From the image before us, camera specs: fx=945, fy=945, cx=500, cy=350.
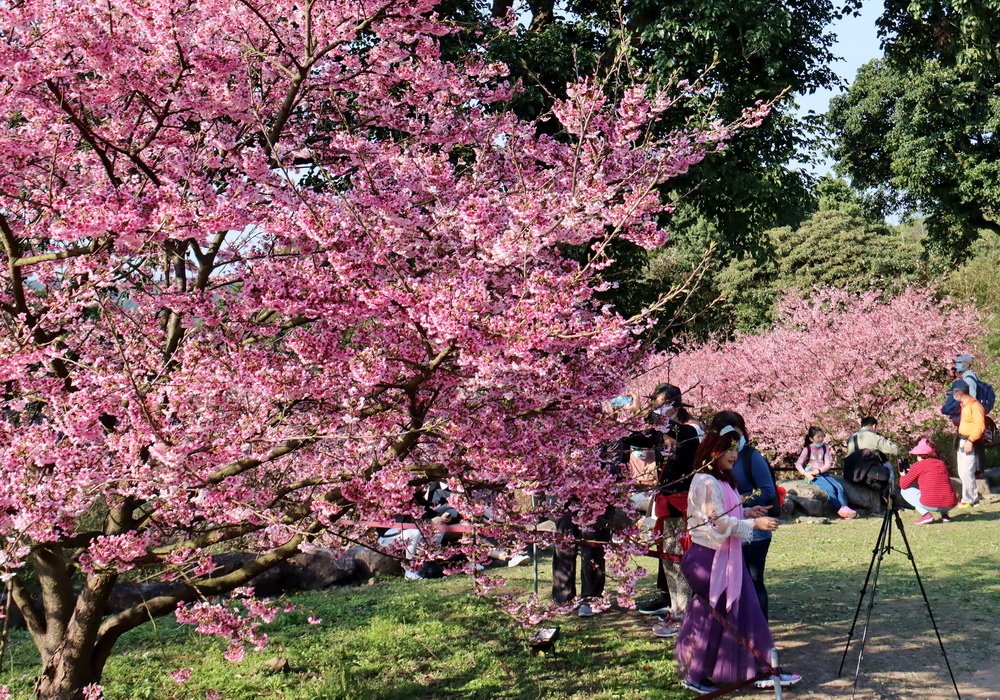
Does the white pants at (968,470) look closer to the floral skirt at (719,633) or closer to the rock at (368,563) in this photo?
the rock at (368,563)

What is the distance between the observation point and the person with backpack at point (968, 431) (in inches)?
572

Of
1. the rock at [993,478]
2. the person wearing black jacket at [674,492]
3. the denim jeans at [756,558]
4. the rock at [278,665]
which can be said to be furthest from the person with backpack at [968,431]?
the rock at [278,665]

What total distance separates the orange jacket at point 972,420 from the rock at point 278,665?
11412 mm

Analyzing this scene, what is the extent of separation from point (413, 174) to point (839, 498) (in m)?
12.7

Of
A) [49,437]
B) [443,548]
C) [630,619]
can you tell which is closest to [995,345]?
[630,619]

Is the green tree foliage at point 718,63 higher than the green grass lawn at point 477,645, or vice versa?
the green tree foliage at point 718,63

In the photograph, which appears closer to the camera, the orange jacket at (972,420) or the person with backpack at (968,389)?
the orange jacket at (972,420)

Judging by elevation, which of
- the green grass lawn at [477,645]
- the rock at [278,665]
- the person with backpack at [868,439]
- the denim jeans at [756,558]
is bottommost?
the green grass lawn at [477,645]

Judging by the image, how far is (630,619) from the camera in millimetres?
8648

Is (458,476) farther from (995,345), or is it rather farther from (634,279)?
(995,345)

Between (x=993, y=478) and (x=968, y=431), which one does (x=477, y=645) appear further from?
(x=993, y=478)

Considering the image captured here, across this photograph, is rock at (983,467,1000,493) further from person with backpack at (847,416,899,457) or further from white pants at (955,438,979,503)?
person with backpack at (847,416,899,457)

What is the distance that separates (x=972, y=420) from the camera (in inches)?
576

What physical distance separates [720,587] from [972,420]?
10108 millimetres
